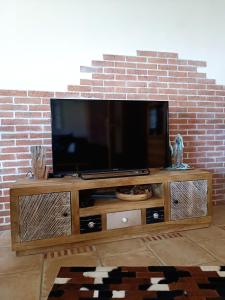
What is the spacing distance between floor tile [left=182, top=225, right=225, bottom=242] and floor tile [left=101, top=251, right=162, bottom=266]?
1.56ft

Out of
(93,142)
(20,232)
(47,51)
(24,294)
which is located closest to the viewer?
(24,294)

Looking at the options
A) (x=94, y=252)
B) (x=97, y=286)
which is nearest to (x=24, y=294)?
(x=97, y=286)

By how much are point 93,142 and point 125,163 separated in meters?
0.34

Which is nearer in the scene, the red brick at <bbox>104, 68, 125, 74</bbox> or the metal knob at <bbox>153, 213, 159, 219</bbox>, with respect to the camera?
the metal knob at <bbox>153, 213, 159, 219</bbox>

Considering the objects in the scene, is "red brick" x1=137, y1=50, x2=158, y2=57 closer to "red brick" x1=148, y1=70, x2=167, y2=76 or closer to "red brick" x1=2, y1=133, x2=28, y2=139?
"red brick" x1=148, y1=70, x2=167, y2=76

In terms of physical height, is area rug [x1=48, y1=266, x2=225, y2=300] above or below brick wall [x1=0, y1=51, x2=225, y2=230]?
below

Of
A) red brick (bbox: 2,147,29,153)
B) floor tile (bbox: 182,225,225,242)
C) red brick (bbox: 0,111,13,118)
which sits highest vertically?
red brick (bbox: 0,111,13,118)

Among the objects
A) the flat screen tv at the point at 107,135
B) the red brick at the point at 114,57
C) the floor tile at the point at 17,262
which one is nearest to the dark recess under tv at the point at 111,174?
the flat screen tv at the point at 107,135

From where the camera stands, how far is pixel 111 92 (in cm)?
249

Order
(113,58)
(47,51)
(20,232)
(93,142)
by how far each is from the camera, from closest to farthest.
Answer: (20,232), (93,142), (47,51), (113,58)

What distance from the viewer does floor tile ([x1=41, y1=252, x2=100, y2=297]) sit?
1.52m

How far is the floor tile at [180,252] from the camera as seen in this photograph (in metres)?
1.69

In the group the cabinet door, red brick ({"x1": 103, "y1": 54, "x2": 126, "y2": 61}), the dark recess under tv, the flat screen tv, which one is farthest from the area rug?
red brick ({"x1": 103, "y1": 54, "x2": 126, "y2": 61})

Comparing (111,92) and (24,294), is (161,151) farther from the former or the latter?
(24,294)
